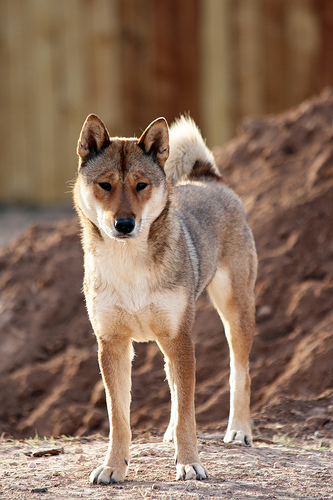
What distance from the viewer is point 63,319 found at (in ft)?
26.8

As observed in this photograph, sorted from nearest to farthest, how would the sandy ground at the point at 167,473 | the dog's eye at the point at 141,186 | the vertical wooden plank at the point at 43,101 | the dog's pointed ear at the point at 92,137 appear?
the sandy ground at the point at 167,473, the dog's eye at the point at 141,186, the dog's pointed ear at the point at 92,137, the vertical wooden plank at the point at 43,101

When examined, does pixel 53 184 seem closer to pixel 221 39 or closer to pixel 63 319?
pixel 221 39

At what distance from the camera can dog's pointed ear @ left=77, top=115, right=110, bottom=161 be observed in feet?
15.7

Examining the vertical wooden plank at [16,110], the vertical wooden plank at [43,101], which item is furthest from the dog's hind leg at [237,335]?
the vertical wooden plank at [16,110]

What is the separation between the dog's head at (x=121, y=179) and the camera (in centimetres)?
445

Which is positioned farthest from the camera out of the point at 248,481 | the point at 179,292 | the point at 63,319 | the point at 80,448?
the point at 63,319

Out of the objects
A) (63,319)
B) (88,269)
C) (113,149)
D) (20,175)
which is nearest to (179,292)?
(88,269)

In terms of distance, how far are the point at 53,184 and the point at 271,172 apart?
496 cm

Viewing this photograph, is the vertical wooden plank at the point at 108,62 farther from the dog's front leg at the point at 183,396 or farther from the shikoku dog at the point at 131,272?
the dog's front leg at the point at 183,396

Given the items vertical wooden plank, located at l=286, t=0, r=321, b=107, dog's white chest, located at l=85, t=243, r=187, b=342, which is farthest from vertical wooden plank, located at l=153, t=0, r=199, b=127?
dog's white chest, located at l=85, t=243, r=187, b=342

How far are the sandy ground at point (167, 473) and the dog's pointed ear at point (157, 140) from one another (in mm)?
1913

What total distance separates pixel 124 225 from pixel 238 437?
2.02 metres

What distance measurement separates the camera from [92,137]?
15.9ft

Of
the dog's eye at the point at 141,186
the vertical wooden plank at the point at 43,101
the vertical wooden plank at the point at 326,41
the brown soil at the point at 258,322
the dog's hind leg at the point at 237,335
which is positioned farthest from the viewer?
the vertical wooden plank at the point at 43,101
